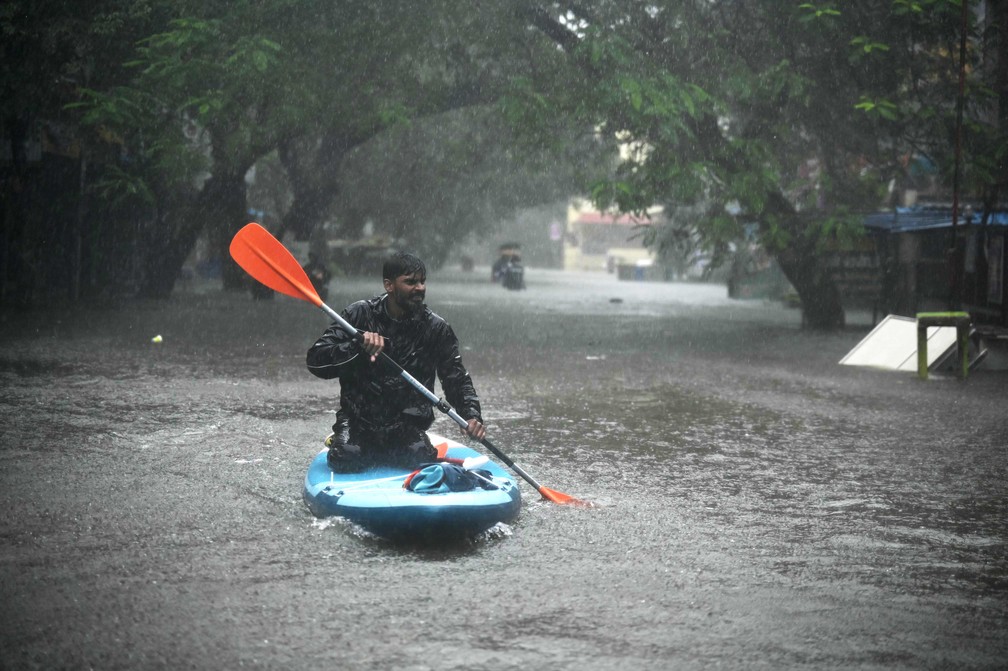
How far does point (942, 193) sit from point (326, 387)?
21145mm

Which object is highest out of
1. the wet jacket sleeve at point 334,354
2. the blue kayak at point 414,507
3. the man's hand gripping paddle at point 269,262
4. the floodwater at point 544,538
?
the man's hand gripping paddle at point 269,262

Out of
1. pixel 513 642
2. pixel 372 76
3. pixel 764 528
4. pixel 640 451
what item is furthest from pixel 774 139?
pixel 513 642

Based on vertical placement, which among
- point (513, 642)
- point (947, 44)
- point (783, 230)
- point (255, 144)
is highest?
point (947, 44)

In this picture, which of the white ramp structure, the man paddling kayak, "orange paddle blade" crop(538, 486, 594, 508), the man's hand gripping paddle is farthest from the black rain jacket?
the white ramp structure

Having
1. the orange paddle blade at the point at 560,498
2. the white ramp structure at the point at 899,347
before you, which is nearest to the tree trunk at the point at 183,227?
the white ramp structure at the point at 899,347

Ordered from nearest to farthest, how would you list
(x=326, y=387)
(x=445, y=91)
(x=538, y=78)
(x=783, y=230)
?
(x=326, y=387) < (x=538, y=78) < (x=783, y=230) < (x=445, y=91)

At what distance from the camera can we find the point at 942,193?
2805 centimetres

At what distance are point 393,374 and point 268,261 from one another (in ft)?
4.09

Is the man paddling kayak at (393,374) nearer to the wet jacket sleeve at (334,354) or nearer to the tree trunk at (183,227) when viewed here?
the wet jacket sleeve at (334,354)

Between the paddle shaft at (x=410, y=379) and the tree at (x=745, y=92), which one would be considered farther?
the tree at (x=745, y=92)

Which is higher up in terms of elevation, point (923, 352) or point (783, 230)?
point (783, 230)

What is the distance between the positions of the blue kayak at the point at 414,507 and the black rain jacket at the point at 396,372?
0.56 metres

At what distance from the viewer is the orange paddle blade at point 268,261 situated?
22.3 feet

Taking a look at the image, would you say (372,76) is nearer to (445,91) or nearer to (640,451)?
(445,91)
